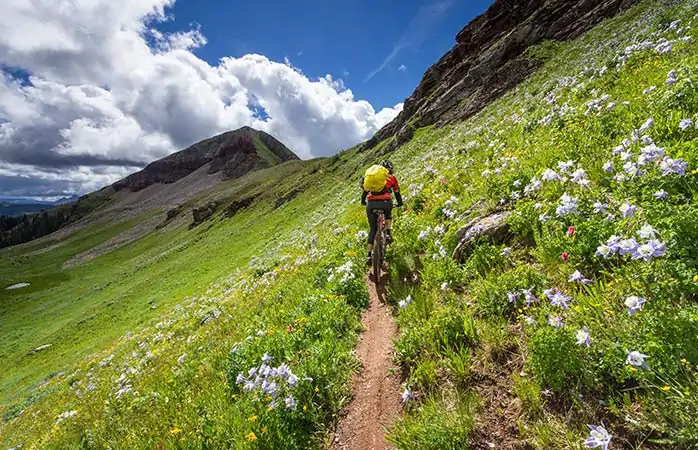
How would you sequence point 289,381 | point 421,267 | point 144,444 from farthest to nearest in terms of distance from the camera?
1. point 421,267
2. point 144,444
3. point 289,381

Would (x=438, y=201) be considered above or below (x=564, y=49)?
below

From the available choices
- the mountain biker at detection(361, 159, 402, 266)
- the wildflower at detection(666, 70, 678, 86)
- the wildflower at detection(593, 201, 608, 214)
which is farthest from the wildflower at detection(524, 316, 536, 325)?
the wildflower at detection(666, 70, 678, 86)

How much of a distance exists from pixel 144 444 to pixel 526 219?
25.9ft

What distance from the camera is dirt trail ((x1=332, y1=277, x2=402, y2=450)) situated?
4.59 m

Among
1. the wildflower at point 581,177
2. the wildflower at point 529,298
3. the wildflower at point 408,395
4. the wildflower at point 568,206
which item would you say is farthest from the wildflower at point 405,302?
the wildflower at point 581,177

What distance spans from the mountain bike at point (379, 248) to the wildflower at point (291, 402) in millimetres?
4512

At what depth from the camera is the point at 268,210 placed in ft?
209

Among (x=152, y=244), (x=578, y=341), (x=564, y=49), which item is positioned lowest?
(x=578, y=341)

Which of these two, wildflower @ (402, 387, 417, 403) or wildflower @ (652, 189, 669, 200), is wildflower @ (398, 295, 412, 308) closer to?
wildflower @ (402, 387, 417, 403)

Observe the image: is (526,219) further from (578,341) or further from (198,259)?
(198,259)

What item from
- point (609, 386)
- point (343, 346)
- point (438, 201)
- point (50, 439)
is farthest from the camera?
point (438, 201)

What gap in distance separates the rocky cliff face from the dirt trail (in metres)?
39.0

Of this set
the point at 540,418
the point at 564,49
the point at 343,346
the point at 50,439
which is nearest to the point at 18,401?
the point at 50,439

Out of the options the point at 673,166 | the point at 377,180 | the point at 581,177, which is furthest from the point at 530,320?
the point at 377,180
